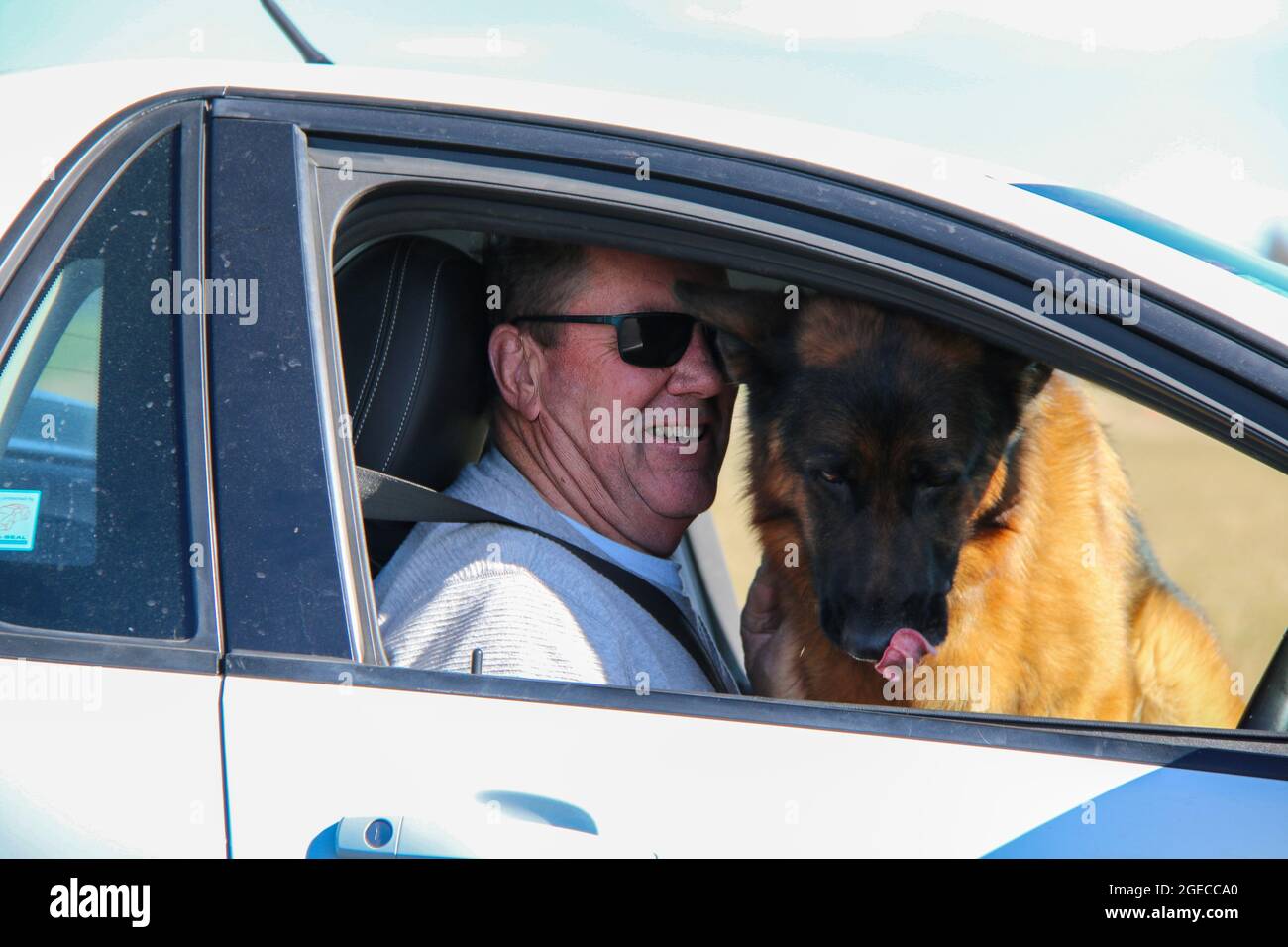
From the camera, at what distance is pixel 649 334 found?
2.14 metres

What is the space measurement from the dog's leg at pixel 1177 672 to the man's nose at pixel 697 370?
114cm

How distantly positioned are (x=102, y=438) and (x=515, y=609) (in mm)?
603

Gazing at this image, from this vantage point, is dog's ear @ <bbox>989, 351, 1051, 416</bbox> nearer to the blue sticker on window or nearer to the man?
the man

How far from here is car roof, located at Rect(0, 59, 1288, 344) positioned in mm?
1349

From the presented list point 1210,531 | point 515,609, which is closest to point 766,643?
point 515,609

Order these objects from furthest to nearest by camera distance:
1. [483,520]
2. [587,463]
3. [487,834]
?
1. [587,463]
2. [483,520]
3. [487,834]

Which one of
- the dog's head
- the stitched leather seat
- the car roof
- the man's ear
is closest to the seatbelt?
the stitched leather seat

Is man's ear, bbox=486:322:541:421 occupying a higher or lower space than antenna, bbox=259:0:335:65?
lower

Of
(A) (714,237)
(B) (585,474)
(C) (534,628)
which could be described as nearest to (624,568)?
(B) (585,474)

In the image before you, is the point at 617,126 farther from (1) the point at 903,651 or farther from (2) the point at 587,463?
(1) the point at 903,651

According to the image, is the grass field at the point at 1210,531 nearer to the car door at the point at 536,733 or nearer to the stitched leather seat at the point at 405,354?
the car door at the point at 536,733

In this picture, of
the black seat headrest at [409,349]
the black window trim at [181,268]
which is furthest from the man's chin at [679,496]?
the black window trim at [181,268]

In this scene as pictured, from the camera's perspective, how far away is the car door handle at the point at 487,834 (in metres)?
1.24

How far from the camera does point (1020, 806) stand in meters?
1.23
